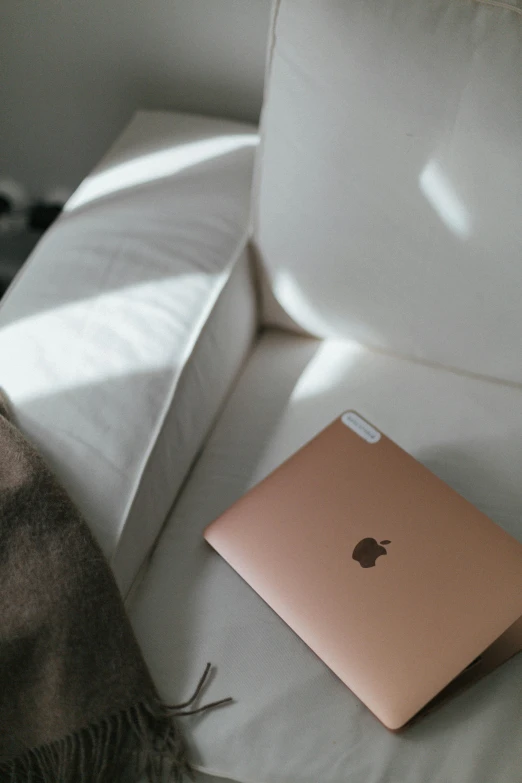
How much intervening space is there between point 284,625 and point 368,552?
13 centimetres

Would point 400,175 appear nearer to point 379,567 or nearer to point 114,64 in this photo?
point 379,567

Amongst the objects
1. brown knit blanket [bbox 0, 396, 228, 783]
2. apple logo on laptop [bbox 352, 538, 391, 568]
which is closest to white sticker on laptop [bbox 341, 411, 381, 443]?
apple logo on laptop [bbox 352, 538, 391, 568]

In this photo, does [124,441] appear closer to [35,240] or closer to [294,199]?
[294,199]

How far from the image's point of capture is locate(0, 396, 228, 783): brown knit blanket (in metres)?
0.76

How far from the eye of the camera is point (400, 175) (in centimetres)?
90

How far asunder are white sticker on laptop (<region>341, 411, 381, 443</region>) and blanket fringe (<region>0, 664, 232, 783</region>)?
393 mm

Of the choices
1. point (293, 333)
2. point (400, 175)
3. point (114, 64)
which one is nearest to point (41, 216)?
point (114, 64)

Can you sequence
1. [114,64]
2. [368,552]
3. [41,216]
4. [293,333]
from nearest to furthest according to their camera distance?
[368,552] → [293,333] → [114,64] → [41,216]

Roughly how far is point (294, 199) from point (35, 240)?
846mm

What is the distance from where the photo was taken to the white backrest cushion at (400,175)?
0.81m

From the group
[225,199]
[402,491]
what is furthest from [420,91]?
[402,491]

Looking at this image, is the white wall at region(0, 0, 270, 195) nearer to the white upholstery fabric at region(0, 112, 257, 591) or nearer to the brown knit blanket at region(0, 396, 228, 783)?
the white upholstery fabric at region(0, 112, 257, 591)

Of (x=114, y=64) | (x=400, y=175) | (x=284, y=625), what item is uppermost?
(x=400, y=175)

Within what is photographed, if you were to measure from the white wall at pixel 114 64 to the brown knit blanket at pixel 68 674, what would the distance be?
0.88m
